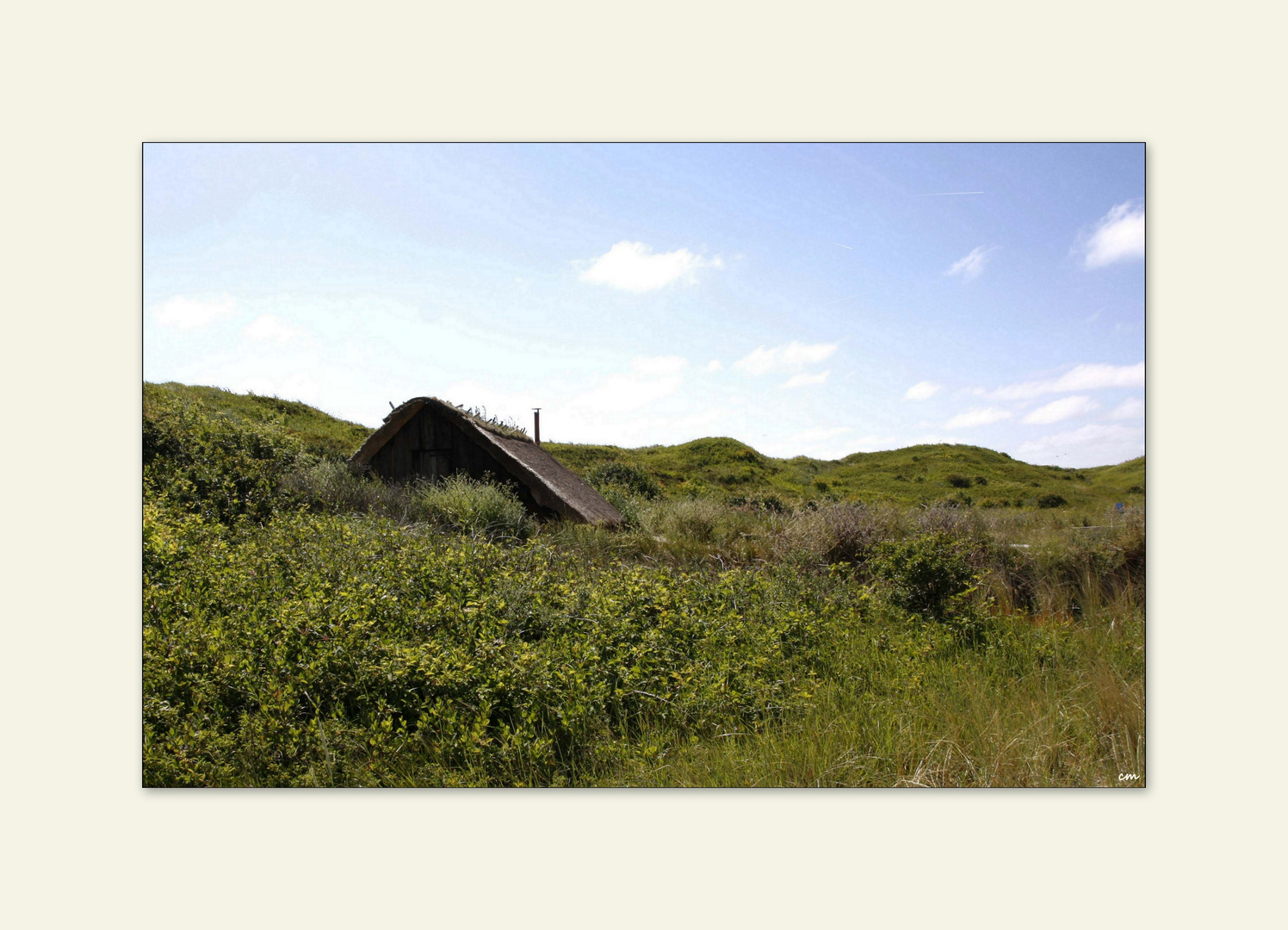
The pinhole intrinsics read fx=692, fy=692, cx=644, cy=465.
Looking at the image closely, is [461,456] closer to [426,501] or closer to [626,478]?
[426,501]

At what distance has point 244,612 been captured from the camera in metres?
3.86

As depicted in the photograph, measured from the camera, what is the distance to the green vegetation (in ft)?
10.6

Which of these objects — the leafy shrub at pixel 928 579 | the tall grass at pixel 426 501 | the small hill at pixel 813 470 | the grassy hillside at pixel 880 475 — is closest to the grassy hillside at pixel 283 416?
the small hill at pixel 813 470

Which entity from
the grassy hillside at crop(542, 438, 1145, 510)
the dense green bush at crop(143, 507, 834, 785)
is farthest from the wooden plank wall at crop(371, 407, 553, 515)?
the grassy hillside at crop(542, 438, 1145, 510)

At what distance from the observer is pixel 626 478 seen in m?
14.5

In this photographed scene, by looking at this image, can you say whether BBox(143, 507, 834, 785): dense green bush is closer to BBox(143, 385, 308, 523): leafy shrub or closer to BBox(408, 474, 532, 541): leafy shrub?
BBox(143, 385, 308, 523): leafy shrub

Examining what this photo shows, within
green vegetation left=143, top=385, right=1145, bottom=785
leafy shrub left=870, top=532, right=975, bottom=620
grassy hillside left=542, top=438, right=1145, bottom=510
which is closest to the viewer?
green vegetation left=143, top=385, right=1145, bottom=785

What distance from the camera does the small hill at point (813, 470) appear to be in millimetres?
6312

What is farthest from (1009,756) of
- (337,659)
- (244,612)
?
(244,612)

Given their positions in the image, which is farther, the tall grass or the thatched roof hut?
the thatched roof hut

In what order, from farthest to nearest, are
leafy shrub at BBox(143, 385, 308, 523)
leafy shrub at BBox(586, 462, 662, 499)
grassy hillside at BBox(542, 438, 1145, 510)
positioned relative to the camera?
leafy shrub at BBox(586, 462, 662, 499) → leafy shrub at BBox(143, 385, 308, 523) → grassy hillside at BBox(542, 438, 1145, 510)

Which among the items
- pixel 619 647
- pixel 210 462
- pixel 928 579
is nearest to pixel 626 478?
pixel 210 462

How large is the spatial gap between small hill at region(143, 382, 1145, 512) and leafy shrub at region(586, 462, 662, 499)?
338 mm

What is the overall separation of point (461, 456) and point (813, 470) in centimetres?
1239
